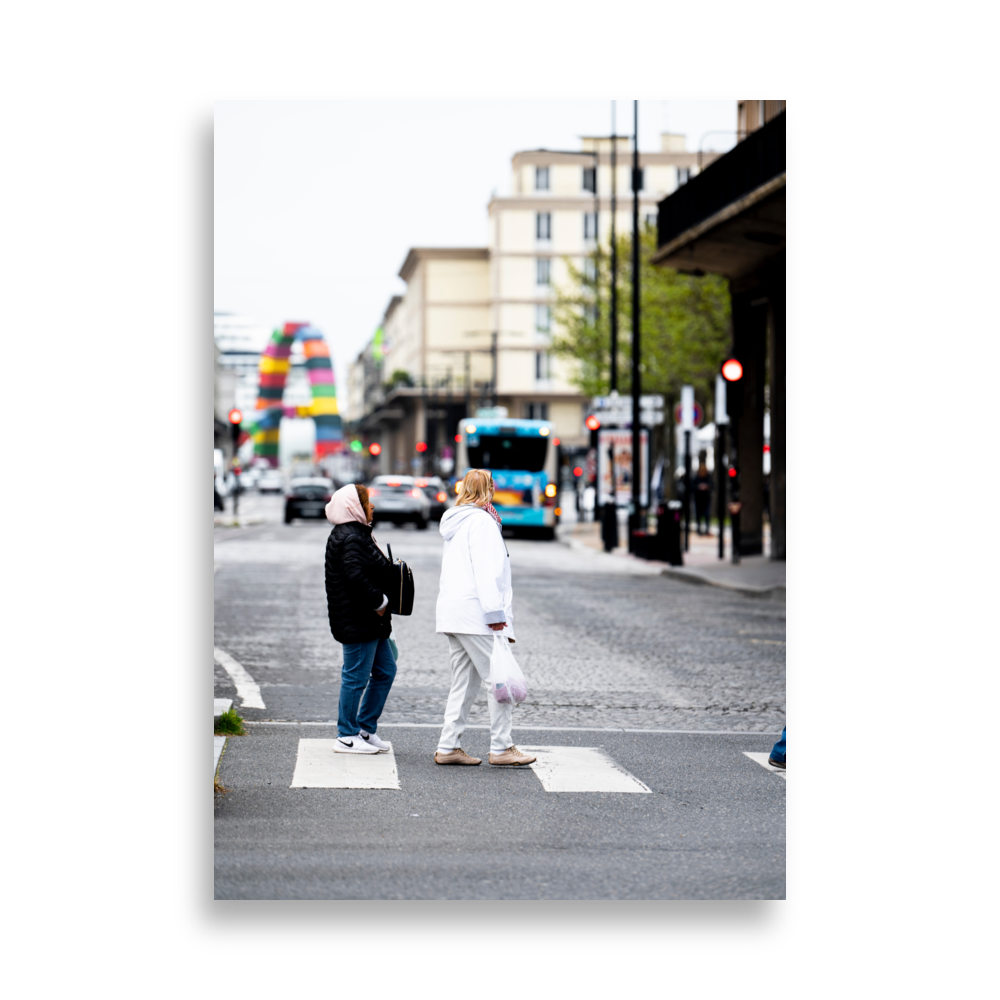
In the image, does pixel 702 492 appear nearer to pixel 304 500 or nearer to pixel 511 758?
pixel 304 500

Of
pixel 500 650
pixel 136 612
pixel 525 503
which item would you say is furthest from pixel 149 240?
pixel 525 503

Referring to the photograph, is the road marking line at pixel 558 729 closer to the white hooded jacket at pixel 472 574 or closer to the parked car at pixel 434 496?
the white hooded jacket at pixel 472 574

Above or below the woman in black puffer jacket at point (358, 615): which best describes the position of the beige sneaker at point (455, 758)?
below

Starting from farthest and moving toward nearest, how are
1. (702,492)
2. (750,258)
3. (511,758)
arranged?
(702,492) < (750,258) < (511,758)

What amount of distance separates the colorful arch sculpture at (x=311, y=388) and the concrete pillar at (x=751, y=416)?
279ft

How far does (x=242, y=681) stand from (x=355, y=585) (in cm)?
380

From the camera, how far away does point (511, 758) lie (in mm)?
8633

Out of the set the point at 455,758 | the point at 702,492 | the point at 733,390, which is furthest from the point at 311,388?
the point at 455,758

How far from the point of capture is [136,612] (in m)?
4.68

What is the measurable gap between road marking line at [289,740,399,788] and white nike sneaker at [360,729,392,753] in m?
0.04

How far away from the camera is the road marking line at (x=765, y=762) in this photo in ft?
28.3

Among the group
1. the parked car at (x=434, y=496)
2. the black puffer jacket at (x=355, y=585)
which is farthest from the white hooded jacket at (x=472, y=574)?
the parked car at (x=434, y=496)
